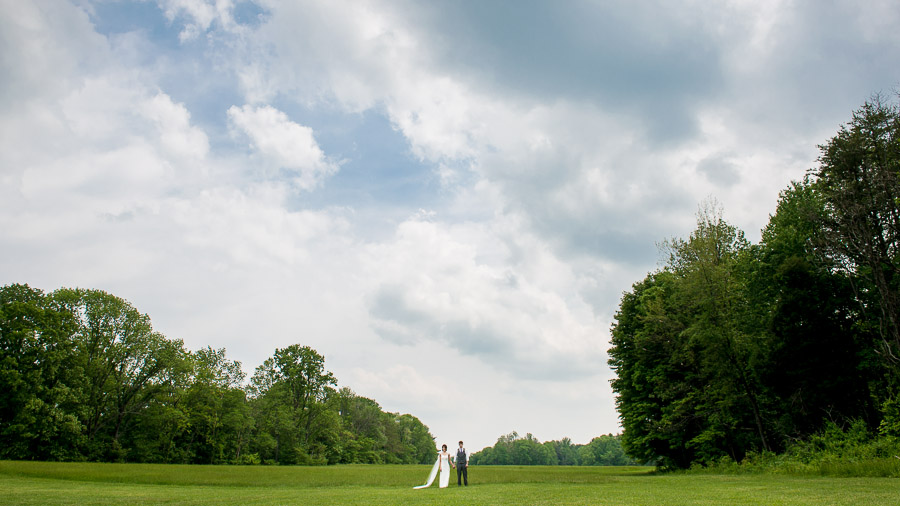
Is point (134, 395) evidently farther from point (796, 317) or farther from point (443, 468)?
point (796, 317)

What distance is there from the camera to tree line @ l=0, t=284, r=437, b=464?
51.8m

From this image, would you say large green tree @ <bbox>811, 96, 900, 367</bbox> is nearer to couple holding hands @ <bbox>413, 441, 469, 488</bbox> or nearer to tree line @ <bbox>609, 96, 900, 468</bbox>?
tree line @ <bbox>609, 96, 900, 468</bbox>

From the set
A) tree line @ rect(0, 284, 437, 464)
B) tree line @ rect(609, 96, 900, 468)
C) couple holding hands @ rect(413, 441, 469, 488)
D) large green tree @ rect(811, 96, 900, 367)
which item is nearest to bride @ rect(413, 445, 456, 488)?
couple holding hands @ rect(413, 441, 469, 488)

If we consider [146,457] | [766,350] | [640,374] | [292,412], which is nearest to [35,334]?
A: [146,457]

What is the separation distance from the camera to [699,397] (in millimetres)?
36812

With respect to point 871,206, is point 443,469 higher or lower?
lower

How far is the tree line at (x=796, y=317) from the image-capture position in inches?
1107

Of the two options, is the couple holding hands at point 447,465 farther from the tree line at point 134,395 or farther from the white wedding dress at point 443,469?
the tree line at point 134,395

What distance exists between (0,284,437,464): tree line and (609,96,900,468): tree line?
2214 inches

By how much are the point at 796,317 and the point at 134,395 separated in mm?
71256

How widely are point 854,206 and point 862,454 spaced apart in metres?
12.9

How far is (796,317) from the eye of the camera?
33188 mm

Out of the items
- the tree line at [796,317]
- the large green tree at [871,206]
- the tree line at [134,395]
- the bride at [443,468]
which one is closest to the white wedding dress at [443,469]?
the bride at [443,468]

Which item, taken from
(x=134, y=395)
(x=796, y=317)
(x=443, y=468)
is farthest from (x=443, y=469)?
(x=134, y=395)
